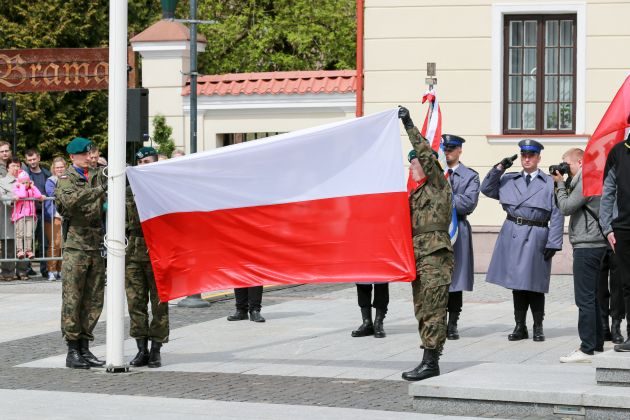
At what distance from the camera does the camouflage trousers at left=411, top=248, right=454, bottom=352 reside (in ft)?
35.6

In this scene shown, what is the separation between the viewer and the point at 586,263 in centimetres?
1194

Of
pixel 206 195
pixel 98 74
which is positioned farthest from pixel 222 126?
pixel 206 195

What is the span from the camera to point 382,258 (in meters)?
11.2

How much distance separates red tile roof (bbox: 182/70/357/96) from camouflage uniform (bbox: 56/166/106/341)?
10.4m

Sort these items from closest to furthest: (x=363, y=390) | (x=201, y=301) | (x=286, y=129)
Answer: (x=363, y=390), (x=201, y=301), (x=286, y=129)

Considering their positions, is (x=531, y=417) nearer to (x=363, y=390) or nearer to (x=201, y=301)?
(x=363, y=390)

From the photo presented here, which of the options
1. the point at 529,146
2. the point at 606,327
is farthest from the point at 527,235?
the point at 606,327

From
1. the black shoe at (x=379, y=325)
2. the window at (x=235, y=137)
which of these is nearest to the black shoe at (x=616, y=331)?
the black shoe at (x=379, y=325)

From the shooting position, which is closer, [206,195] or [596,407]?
[596,407]

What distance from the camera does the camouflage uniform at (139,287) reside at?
11984mm

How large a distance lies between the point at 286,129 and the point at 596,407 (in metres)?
14.0

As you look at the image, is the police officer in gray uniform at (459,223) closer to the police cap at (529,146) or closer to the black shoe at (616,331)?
the police cap at (529,146)

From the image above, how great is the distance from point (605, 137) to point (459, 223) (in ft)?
8.83

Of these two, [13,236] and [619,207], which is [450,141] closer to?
[619,207]
